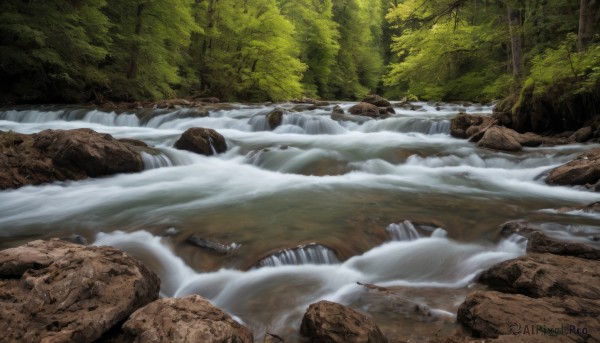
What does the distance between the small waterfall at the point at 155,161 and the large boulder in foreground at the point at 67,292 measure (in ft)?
16.8

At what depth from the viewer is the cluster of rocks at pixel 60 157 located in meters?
6.48

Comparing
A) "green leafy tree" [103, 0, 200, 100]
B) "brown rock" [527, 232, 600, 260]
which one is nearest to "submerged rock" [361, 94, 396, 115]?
"green leafy tree" [103, 0, 200, 100]

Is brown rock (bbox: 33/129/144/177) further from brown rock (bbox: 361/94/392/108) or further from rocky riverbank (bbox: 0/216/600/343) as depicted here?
brown rock (bbox: 361/94/392/108)

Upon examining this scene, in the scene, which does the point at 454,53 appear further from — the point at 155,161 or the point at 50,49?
the point at 50,49

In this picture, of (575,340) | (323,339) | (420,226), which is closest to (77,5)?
(420,226)

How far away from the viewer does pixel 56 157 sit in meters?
6.86

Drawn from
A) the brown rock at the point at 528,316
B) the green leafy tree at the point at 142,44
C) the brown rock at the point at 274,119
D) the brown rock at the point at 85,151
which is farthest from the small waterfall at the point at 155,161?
the green leafy tree at the point at 142,44

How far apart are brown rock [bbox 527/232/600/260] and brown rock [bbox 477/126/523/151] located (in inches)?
225

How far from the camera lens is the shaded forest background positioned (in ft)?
30.9

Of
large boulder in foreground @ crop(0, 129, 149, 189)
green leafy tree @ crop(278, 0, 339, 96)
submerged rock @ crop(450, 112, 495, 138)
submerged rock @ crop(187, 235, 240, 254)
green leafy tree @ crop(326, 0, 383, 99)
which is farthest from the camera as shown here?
green leafy tree @ crop(326, 0, 383, 99)

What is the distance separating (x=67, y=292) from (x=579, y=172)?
754 centimetres

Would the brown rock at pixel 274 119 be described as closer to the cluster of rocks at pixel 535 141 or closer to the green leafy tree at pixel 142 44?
the cluster of rocks at pixel 535 141

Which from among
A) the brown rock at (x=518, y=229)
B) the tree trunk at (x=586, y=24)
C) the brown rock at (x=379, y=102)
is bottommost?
the brown rock at (x=518, y=229)

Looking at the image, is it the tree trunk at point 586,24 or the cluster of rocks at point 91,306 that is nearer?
the cluster of rocks at point 91,306
